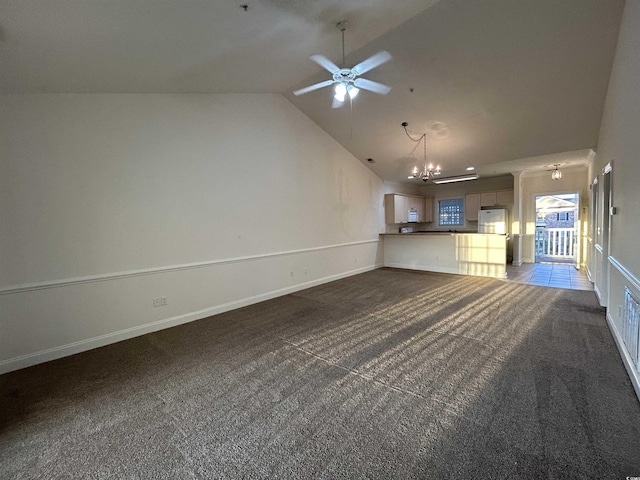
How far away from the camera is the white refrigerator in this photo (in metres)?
8.08

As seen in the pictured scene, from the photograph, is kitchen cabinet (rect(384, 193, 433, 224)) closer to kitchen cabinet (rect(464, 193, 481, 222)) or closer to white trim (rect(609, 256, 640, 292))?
kitchen cabinet (rect(464, 193, 481, 222))

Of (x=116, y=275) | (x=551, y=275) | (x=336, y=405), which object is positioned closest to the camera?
(x=336, y=405)

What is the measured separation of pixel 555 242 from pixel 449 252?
4.31 meters

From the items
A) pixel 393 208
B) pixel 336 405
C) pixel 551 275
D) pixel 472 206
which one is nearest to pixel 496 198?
pixel 472 206

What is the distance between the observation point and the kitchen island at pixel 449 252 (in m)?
6.36

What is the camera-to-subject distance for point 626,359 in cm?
245

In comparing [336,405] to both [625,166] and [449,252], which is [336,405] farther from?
[449,252]

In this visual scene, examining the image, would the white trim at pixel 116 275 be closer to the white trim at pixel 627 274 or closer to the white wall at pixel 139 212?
the white wall at pixel 139 212

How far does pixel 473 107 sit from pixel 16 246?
6.14 m

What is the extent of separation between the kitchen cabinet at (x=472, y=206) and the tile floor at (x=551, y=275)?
1.90 m

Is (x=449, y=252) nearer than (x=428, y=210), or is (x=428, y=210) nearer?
(x=449, y=252)

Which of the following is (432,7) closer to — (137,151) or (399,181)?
(137,151)

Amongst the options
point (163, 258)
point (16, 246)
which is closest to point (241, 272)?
point (163, 258)

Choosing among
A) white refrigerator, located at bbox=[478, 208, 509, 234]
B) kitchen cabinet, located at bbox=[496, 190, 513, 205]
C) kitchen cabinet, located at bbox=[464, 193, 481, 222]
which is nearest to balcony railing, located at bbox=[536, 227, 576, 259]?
white refrigerator, located at bbox=[478, 208, 509, 234]
